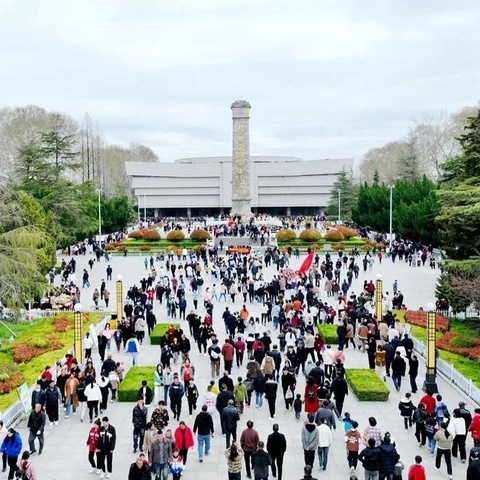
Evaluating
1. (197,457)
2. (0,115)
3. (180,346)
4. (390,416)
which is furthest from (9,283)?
(0,115)

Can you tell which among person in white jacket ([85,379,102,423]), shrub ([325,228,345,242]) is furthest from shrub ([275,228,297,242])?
person in white jacket ([85,379,102,423])

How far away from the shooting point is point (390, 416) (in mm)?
13719

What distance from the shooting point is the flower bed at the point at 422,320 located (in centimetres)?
2221

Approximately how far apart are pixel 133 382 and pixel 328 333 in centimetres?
735

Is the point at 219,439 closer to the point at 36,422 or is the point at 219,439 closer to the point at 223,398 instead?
the point at 223,398

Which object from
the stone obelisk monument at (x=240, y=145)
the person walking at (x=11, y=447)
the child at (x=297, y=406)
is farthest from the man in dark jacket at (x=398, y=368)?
the stone obelisk monument at (x=240, y=145)

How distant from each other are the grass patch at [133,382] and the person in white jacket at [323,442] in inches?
201

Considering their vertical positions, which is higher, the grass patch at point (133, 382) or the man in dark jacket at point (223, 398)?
the man in dark jacket at point (223, 398)

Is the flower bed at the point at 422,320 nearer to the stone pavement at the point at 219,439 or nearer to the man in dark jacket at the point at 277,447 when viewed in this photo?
the stone pavement at the point at 219,439

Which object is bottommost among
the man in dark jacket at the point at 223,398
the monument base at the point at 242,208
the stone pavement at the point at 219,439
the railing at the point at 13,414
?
the stone pavement at the point at 219,439

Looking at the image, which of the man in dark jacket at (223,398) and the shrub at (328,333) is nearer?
the man in dark jacket at (223,398)

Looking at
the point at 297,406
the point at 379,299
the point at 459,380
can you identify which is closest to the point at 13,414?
the point at 297,406

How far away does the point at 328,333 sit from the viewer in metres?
20.3

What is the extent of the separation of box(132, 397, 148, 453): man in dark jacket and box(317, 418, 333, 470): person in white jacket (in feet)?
9.77
